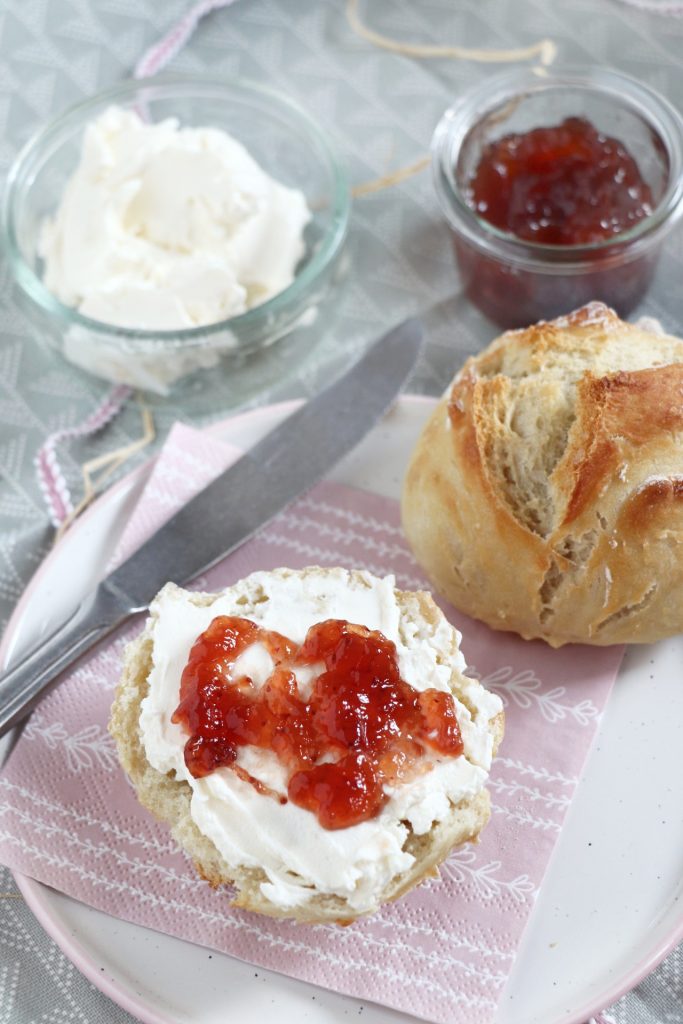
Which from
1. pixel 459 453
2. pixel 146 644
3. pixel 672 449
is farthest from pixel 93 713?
pixel 672 449

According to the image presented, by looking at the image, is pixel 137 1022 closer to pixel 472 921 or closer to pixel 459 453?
pixel 472 921

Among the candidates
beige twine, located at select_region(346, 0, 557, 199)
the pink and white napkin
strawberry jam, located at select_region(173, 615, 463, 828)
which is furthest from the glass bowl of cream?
strawberry jam, located at select_region(173, 615, 463, 828)

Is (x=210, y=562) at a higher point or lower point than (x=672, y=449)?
lower

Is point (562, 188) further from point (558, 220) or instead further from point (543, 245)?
point (543, 245)

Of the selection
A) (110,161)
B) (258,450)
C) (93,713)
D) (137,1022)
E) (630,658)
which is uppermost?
(110,161)

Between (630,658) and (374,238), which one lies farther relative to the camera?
(374,238)
